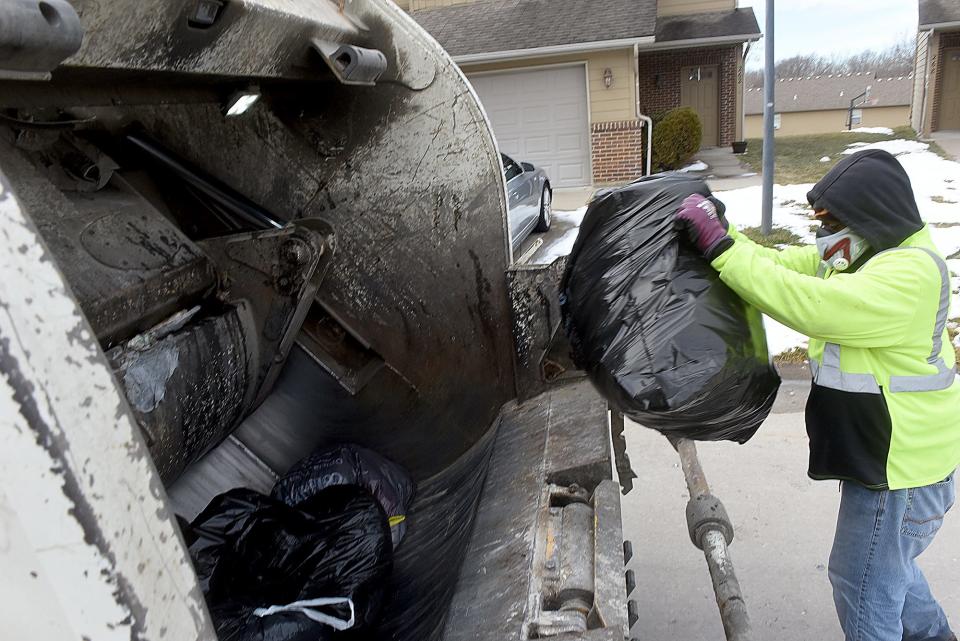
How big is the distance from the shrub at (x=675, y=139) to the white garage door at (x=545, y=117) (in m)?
1.75

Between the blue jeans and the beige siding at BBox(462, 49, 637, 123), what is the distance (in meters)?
11.6

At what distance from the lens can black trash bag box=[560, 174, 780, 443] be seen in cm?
196

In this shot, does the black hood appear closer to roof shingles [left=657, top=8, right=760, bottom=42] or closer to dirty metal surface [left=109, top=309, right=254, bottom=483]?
dirty metal surface [left=109, top=309, right=254, bottom=483]

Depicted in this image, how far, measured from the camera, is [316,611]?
1907 mm

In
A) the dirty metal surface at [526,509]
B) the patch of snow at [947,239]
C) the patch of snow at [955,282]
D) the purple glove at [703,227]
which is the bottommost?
the patch of snow at [947,239]

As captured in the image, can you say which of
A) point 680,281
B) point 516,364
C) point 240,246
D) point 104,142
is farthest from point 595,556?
point 104,142

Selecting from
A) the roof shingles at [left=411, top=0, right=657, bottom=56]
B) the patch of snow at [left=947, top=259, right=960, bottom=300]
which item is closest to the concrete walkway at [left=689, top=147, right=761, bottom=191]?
the roof shingles at [left=411, top=0, right=657, bottom=56]

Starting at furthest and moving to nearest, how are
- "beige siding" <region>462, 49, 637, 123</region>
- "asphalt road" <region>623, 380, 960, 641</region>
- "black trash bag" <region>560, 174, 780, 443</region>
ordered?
"beige siding" <region>462, 49, 637, 123</region> < "asphalt road" <region>623, 380, 960, 641</region> < "black trash bag" <region>560, 174, 780, 443</region>

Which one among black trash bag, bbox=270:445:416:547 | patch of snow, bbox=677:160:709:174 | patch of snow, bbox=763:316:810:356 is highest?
A: black trash bag, bbox=270:445:416:547

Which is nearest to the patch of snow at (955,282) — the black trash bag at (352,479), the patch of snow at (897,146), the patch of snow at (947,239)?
the patch of snow at (947,239)

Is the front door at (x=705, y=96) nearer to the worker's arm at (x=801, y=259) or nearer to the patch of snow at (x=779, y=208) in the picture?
the patch of snow at (x=779, y=208)

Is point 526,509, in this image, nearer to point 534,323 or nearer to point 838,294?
point 534,323

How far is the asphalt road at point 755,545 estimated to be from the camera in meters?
2.86

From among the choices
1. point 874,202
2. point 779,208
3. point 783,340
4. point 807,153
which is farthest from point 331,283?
point 807,153
